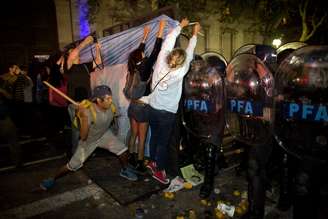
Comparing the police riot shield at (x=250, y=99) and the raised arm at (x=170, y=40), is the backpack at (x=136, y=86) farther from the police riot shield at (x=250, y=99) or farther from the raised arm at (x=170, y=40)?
the police riot shield at (x=250, y=99)

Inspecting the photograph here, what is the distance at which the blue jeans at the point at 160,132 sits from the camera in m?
4.19

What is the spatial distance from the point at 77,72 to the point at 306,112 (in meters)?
4.62

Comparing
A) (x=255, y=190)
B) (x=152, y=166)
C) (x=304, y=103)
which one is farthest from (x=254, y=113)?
(x=152, y=166)

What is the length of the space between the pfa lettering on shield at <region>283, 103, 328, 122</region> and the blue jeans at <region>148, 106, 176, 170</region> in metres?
1.79

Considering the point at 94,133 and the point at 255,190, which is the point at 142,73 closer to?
the point at 94,133

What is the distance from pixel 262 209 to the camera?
3248 millimetres

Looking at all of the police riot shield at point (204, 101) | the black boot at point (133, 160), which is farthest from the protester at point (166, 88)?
the black boot at point (133, 160)

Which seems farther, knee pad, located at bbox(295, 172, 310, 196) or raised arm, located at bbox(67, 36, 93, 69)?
raised arm, located at bbox(67, 36, 93, 69)

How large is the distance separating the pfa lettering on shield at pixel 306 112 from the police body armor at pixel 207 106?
1.03 metres

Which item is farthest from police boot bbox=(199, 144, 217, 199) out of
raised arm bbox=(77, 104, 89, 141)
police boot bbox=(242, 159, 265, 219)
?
raised arm bbox=(77, 104, 89, 141)

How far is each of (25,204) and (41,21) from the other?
945 cm

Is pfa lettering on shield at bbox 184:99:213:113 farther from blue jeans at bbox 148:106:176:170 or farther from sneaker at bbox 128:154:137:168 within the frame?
sneaker at bbox 128:154:137:168

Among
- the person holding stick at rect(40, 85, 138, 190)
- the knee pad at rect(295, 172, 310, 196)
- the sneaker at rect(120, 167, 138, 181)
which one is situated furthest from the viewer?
the sneaker at rect(120, 167, 138, 181)

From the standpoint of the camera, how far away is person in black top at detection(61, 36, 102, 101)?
5.23m
